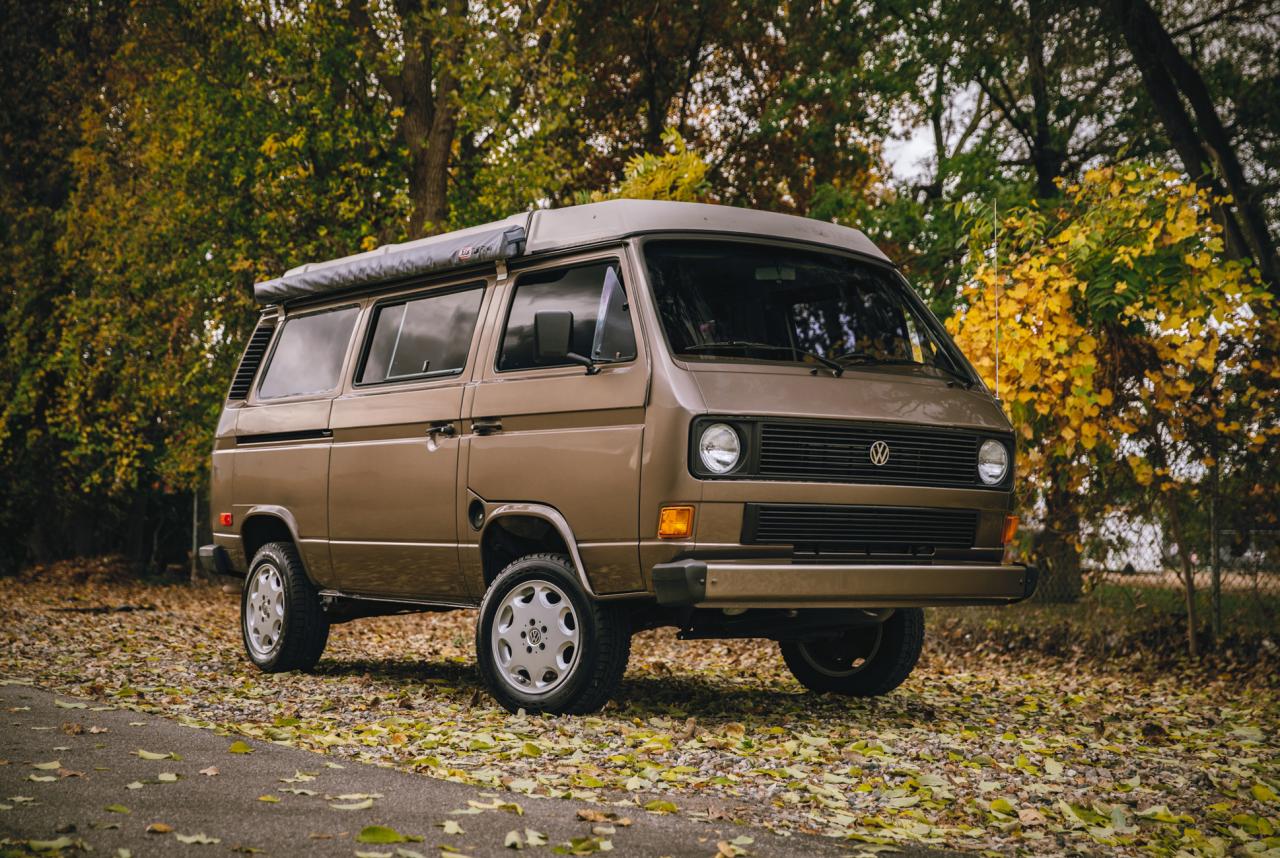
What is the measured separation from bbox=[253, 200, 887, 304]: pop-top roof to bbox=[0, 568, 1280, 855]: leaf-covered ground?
2478mm

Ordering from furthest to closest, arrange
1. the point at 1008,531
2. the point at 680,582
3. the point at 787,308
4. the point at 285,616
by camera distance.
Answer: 1. the point at 285,616
2. the point at 787,308
3. the point at 1008,531
4. the point at 680,582

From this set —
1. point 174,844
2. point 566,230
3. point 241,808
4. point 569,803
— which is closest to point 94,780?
point 241,808

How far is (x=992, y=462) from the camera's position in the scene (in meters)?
7.36

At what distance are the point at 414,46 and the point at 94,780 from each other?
503 inches

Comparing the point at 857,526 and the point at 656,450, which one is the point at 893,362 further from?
the point at 656,450

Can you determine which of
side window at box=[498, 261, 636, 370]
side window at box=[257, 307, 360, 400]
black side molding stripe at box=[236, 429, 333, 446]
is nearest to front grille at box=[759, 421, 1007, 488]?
side window at box=[498, 261, 636, 370]

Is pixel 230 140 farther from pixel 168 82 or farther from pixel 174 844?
pixel 174 844

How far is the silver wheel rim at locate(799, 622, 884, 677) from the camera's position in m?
8.25

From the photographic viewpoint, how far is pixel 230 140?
19.0 metres

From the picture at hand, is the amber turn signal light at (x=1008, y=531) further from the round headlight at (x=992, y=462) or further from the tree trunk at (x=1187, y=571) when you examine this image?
the tree trunk at (x=1187, y=571)

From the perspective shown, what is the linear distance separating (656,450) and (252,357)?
4736 millimetres

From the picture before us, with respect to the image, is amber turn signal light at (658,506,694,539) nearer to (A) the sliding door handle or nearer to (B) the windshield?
(B) the windshield

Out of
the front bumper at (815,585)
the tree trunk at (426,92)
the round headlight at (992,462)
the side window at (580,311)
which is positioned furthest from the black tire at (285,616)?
the tree trunk at (426,92)

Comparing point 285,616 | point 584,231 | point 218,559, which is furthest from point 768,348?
point 218,559
